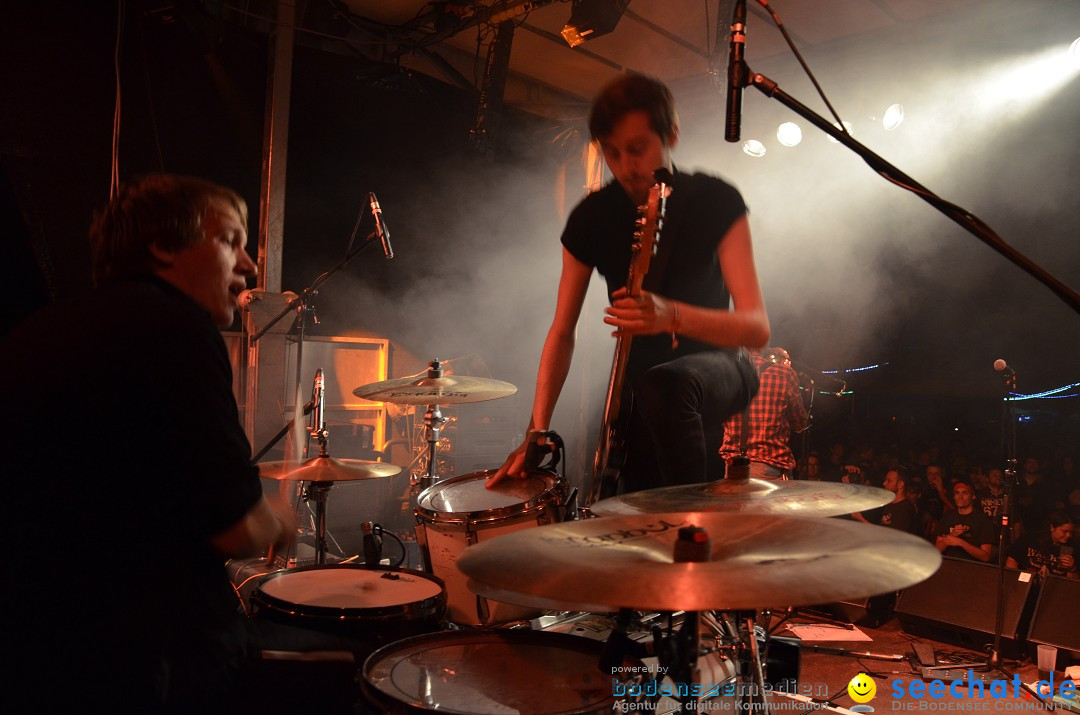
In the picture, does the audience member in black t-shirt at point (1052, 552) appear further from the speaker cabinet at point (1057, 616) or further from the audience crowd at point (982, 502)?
the speaker cabinet at point (1057, 616)

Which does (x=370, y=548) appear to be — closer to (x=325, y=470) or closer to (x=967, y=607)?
(x=325, y=470)

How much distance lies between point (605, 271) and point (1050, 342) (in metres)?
6.66

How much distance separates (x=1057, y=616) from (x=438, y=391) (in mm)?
4298

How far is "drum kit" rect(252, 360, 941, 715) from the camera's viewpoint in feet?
3.31

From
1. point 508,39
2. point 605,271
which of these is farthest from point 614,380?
point 508,39

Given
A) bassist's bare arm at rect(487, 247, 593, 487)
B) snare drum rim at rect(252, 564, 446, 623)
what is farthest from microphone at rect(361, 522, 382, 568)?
snare drum rim at rect(252, 564, 446, 623)

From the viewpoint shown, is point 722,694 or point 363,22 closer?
point 722,694

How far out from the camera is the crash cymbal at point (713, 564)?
3.16 feet

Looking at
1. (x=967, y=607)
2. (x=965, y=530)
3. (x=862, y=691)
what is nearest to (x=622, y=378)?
(x=862, y=691)

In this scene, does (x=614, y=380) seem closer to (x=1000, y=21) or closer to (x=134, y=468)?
(x=134, y=468)

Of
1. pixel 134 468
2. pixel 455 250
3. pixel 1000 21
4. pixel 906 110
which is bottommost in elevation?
pixel 134 468

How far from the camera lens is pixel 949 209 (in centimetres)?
166

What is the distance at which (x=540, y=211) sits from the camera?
8.94 meters

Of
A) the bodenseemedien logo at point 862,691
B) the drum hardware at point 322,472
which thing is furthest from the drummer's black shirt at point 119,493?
the bodenseemedien logo at point 862,691
